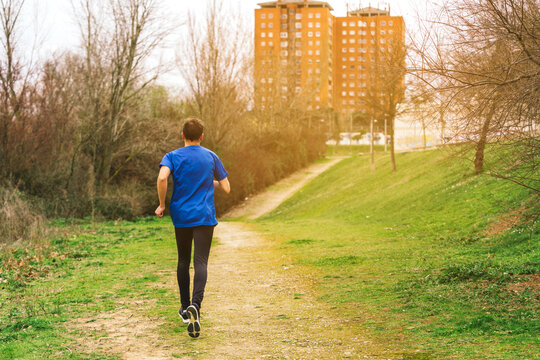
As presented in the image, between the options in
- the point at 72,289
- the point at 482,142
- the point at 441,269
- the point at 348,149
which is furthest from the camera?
the point at 348,149

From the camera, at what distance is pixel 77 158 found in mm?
28828

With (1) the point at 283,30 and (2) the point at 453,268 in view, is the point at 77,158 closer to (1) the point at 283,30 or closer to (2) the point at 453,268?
(2) the point at 453,268

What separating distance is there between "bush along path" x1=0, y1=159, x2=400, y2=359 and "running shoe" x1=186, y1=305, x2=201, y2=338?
9cm

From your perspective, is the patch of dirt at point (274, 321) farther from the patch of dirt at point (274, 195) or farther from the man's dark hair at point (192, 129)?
the patch of dirt at point (274, 195)

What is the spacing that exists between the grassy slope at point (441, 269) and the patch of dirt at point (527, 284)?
0.09ft

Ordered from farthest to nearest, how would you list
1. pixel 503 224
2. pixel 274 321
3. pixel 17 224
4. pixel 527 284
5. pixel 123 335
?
pixel 17 224 → pixel 503 224 → pixel 527 284 → pixel 274 321 → pixel 123 335

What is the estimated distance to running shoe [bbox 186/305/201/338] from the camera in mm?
5977

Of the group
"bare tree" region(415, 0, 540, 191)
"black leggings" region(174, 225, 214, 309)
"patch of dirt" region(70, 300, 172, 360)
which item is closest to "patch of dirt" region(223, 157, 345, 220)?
"bare tree" region(415, 0, 540, 191)

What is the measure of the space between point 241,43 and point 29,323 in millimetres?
33393

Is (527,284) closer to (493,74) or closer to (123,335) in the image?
(493,74)

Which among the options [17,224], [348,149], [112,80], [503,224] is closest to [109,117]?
[112,80]

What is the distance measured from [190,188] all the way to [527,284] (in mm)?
4750

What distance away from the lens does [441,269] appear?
958 cm

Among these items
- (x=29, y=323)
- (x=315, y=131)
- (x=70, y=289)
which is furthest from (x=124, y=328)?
(x=315, y=131)
